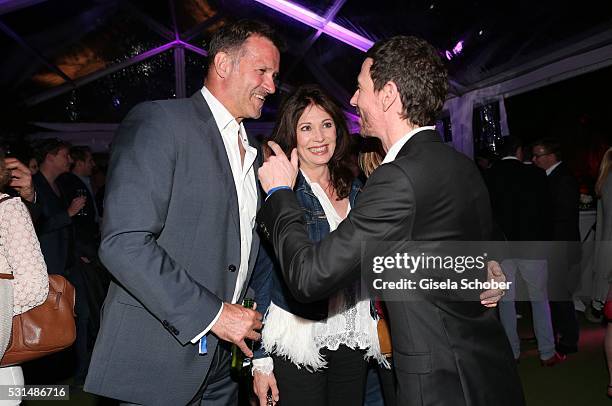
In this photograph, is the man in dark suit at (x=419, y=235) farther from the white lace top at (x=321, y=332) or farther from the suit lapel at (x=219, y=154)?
the white lace top at (x=321, y=332)

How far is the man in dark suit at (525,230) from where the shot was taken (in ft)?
17.2

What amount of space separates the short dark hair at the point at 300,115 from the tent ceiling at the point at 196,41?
3.67 m

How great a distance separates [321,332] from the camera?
257cm

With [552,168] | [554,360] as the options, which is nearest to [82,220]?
[554,360]

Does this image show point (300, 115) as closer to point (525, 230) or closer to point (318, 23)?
point (525, 230)

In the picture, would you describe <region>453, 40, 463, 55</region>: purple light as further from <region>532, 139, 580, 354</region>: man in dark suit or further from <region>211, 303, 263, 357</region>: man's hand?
<region>211, 303, 263, 357</region>: man's hand

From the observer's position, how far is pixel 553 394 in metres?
4.47

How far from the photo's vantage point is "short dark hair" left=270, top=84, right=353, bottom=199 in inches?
116

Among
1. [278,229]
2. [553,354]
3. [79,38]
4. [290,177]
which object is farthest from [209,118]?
[79,38]

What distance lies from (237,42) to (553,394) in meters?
3.73

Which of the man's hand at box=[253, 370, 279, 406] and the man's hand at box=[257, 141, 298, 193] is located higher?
the man's hand at box=[257, 141, 298, 193]

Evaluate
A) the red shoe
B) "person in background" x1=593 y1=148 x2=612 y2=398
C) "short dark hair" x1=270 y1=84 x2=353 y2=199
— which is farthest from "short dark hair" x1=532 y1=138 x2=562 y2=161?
"short dark hair" x1=270 y1=84 x2=353 y2=199

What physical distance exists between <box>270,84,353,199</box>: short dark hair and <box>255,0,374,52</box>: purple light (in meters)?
7.32

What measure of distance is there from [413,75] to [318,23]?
354 inches
